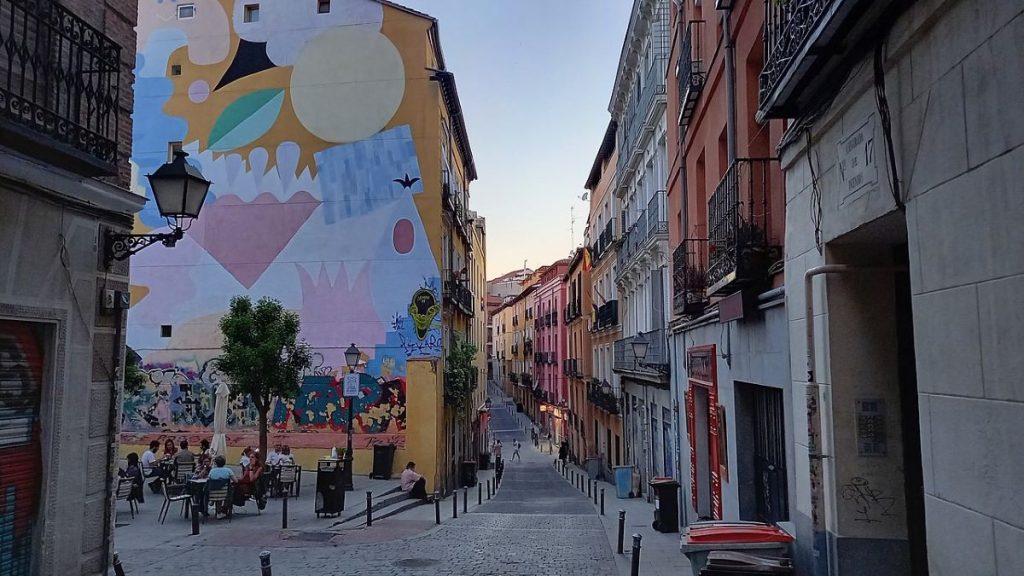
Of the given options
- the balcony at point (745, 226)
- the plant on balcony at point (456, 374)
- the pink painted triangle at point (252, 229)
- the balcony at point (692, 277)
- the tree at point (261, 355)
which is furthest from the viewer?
the plant on balcony at point (456, 374)

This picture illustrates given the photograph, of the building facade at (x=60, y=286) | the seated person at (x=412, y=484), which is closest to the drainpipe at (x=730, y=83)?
the building facade at (x=60, y=286)

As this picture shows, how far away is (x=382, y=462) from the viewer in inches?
889

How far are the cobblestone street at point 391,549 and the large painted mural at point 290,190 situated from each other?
9294mm

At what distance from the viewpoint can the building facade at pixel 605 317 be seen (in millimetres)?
30591

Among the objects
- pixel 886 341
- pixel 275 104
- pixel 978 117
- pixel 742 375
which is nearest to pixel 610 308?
pixel 275 104

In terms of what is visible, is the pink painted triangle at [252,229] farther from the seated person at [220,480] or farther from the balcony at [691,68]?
the balcony at [691,68]

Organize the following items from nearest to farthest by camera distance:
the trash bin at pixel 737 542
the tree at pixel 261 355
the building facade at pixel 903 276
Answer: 1. the building facade at pixel 903 276
2. the trash bin at pixel 737 542
3. the tree at pixel 261 355

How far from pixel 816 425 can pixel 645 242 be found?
55.5 ft

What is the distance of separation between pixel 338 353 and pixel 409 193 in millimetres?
5759

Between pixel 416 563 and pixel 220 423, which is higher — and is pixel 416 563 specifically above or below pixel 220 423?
below

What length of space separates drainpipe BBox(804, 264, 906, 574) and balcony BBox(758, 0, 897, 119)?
1.35 metres

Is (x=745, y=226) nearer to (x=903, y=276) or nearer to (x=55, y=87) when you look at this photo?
(x=903, y=276)

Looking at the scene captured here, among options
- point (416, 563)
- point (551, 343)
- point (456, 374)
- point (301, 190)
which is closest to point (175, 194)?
point (416, 563)

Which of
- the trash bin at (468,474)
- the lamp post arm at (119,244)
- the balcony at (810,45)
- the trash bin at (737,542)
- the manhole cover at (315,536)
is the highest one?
the balcony at (810,45)
